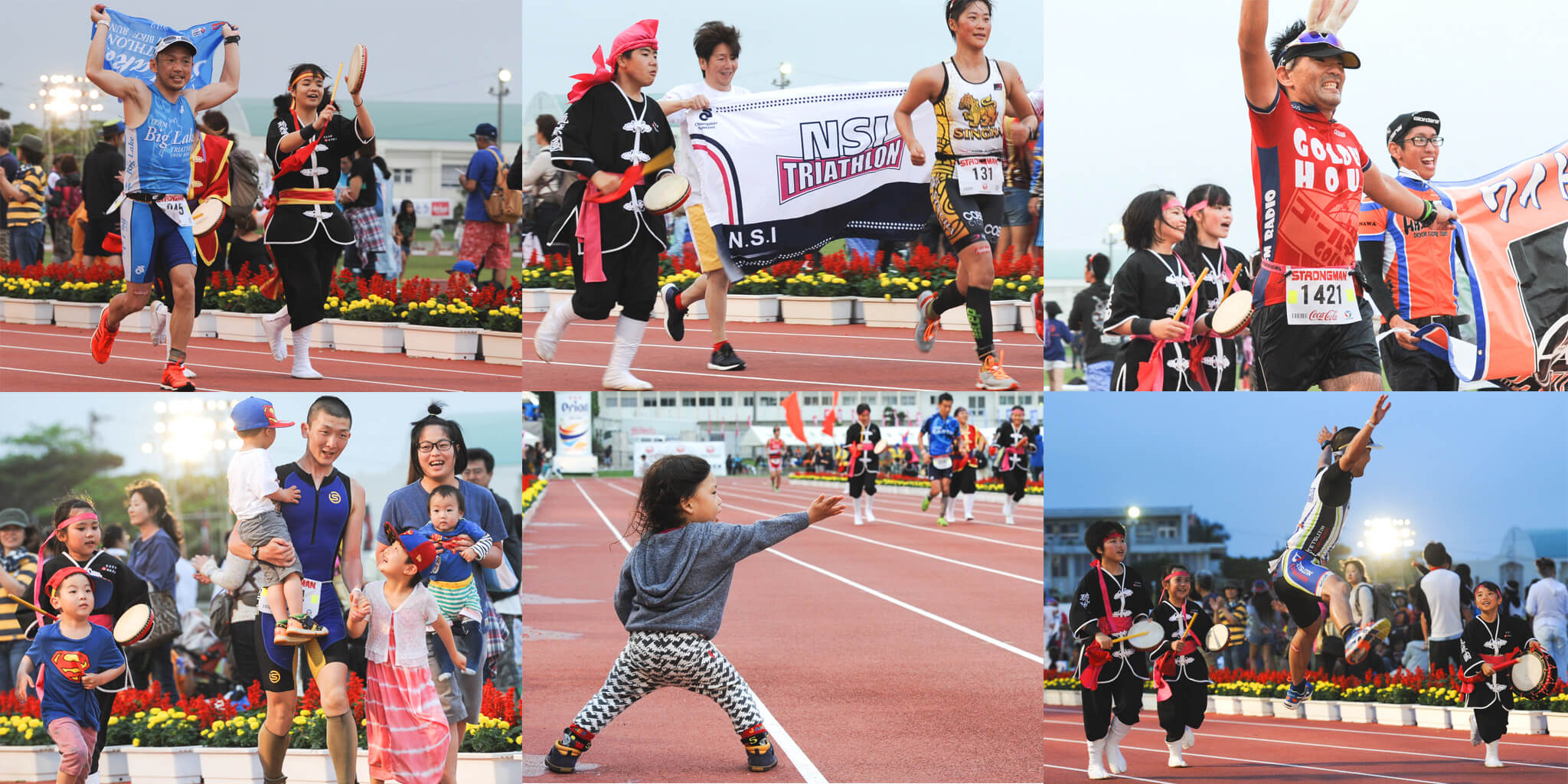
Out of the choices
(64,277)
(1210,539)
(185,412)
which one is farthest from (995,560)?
(64,277)

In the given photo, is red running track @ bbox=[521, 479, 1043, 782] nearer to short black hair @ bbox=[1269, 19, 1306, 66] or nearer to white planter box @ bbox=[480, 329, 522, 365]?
white planter box @ bbox=[480, 329, 522, 365]

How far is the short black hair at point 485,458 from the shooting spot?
235 inches

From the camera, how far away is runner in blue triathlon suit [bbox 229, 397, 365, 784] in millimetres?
5441

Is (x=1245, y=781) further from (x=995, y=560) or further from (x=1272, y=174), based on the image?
(x=995, y=560)

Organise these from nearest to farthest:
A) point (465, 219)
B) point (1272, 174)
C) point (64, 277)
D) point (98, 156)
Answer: point (1272, 174) < point (98, 156) < point (64, 277) < point (465, 219)

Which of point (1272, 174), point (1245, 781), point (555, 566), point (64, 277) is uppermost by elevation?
point (1272, 174)

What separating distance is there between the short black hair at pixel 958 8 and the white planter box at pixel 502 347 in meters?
2.79

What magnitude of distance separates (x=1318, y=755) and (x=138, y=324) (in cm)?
641

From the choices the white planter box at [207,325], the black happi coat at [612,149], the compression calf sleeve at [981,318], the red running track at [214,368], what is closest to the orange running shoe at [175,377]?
the red running track at [214,368]

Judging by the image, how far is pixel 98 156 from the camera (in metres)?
6.51

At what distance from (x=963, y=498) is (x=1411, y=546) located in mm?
2628

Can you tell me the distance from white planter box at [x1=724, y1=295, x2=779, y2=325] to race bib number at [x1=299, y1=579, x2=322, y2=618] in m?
2.68

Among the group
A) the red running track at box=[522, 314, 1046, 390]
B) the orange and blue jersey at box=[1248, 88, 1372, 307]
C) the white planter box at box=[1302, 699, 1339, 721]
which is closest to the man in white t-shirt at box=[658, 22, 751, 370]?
the red running track at box=[522, 314, 1046, 390]

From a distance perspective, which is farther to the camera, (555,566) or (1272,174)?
(555,566)
